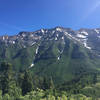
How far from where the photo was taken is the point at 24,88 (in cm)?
6116

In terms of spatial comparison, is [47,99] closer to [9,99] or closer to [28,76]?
[9,99]

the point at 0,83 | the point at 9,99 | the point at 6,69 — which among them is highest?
the point at 6,69

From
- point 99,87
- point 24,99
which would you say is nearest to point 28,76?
point 99,87

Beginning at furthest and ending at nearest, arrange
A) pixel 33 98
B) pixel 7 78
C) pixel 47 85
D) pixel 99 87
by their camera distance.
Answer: pixel 47 85
pixel 7 78
pixel 99 87
pixel 33 98

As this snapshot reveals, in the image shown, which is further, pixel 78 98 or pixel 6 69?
pixel 6 69

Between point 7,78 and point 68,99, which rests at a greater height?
point 7,78

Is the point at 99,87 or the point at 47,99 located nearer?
the point at 47,99

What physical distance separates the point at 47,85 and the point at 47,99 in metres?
60.0

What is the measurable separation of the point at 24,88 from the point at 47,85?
926 inches

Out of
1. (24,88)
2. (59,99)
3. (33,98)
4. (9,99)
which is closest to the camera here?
(59,99)

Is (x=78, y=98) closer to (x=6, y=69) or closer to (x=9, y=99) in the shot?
(x=9, y=99)

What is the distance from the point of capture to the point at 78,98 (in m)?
23.7

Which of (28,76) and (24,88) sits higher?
(28,76)

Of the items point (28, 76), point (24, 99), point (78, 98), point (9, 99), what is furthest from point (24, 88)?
point (78, 98)
